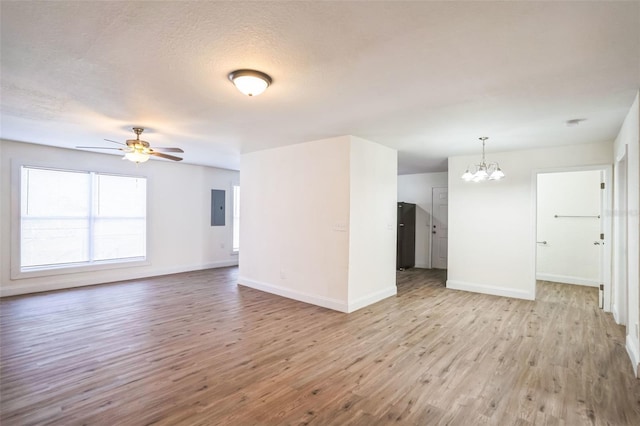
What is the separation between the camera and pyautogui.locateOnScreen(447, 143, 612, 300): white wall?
515 cm

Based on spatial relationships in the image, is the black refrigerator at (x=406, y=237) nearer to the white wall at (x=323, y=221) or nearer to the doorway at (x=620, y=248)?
the white wall at (x=323, y=221)

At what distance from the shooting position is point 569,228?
6535mm

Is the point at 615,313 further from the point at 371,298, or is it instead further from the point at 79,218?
the point at 79,218

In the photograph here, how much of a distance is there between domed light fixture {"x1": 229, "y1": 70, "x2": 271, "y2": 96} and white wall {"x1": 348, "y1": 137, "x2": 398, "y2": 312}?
226 centimetres

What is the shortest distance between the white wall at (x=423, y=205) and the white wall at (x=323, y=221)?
10.9ft

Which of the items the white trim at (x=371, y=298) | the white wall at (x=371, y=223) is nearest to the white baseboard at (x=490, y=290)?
the white trim at (x=371, y=298)

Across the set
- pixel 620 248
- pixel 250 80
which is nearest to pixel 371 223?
pixel 250 80

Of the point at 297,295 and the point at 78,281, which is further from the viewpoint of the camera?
the point at 78,281

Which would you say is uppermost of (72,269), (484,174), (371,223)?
(484,174)

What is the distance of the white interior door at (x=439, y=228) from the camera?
8.28 meters

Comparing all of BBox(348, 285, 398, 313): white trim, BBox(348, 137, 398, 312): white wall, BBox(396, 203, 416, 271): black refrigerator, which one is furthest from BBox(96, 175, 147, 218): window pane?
BBox(396, 203, 416, 271): black refrigerator

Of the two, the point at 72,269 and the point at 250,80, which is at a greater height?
the point at 250,80

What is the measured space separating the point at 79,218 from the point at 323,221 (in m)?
4.74

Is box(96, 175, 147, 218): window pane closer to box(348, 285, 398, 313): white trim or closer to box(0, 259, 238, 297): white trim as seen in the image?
box(0, 259, 238, 297): white trim
